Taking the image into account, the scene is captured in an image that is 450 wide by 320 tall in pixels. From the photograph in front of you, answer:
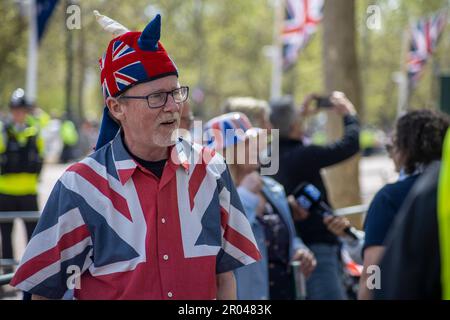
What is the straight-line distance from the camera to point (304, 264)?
15.9 feet

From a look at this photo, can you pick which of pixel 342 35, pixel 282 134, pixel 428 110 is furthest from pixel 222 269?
pixel 342 35

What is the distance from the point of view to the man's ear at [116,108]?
3.08 meters

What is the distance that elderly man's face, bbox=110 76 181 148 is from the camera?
9.87 feet

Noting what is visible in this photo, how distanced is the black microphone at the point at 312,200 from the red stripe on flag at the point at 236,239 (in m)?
1.93

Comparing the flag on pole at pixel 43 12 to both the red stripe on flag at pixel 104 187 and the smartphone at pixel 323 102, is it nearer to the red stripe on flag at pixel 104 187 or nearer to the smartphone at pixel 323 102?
the smartphone at pixel 323 102

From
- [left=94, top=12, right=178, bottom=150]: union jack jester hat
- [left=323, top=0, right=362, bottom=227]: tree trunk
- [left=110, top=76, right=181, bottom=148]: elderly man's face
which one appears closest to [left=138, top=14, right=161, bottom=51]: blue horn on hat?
[left=94, top=12, right=178, bottom=150]: union jack jester hat

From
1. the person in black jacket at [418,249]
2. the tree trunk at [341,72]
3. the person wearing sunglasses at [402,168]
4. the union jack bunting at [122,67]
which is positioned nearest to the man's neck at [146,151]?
the union jack bunting at [122,67]

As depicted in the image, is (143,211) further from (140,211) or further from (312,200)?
(312,200)

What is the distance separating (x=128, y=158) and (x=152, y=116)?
0.18 meters

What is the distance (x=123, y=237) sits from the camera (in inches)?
113

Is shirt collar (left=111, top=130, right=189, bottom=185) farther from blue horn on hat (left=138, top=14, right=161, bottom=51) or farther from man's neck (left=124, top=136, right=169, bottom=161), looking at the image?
blue horn on hat (left=138, top=14, right=161, bottom=51)

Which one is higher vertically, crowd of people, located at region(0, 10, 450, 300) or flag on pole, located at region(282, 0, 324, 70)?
flag on pole, located at region(282, 0, 324, 70)

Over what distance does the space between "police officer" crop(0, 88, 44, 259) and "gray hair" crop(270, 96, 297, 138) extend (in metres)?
4.37

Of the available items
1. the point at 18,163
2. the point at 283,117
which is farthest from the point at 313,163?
the point at 18,163
